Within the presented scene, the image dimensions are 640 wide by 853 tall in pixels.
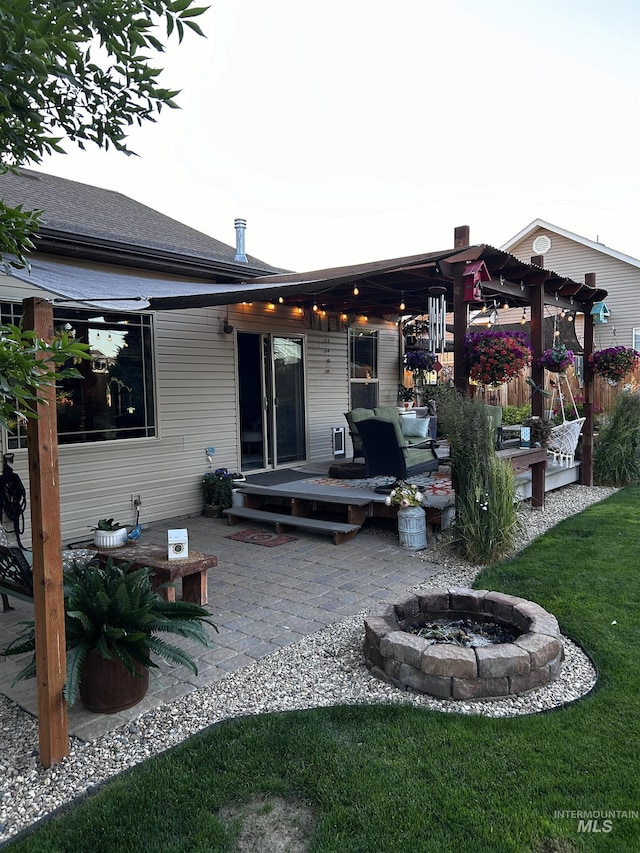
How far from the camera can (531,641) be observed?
2.77m

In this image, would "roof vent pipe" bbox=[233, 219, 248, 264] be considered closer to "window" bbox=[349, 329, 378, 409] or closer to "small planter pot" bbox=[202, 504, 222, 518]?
"window" bbox=[349, 329, 378, 409]

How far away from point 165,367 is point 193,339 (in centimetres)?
55

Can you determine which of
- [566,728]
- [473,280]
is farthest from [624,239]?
[566,728]

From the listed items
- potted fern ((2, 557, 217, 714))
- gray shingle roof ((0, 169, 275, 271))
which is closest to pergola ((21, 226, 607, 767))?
potted fern ((2, 557, 217, 714))

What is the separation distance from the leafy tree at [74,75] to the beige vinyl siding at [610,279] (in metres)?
13.7

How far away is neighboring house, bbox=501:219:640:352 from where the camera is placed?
44.8 feet

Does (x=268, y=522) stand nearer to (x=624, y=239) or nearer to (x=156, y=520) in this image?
(x=156, y=520)

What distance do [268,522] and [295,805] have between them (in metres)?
4.38

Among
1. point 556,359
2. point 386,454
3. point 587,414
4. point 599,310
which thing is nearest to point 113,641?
point 386,454

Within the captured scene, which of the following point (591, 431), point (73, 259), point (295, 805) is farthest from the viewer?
point (591, 431)

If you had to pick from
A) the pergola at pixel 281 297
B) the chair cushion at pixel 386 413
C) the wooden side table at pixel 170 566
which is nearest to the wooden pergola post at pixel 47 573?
the pergola at pixel 281 297

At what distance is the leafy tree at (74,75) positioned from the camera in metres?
1.53

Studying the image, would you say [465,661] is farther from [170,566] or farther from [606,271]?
[606,271]

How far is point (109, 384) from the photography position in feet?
19.9
